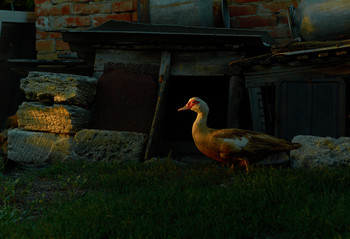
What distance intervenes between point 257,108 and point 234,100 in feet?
1.37

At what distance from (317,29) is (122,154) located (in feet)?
12.6

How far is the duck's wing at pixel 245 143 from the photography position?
172 inches

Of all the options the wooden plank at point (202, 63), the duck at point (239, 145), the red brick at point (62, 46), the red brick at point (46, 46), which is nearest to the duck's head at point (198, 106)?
the duck at point (239, 145)

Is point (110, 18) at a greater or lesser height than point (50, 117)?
greater

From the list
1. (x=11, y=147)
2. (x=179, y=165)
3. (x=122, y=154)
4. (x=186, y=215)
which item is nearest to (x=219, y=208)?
(x=186, y=215)

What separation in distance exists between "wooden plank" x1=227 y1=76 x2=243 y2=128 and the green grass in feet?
5.35

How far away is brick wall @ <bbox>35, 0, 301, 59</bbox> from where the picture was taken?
25.0 feet

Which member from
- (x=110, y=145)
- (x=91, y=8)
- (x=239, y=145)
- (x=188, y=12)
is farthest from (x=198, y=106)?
(x=91, y=8)

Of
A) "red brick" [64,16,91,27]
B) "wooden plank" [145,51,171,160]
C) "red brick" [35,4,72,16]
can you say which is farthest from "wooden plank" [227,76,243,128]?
"red brick" [35,4,72,16]

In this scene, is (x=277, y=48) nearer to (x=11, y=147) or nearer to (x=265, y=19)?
(x=265, y=19)

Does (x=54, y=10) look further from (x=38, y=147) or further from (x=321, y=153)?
(x=321, y=153)

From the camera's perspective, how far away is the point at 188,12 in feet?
23.1

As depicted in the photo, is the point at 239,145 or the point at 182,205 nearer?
the point at 182,205

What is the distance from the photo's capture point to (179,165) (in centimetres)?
517
